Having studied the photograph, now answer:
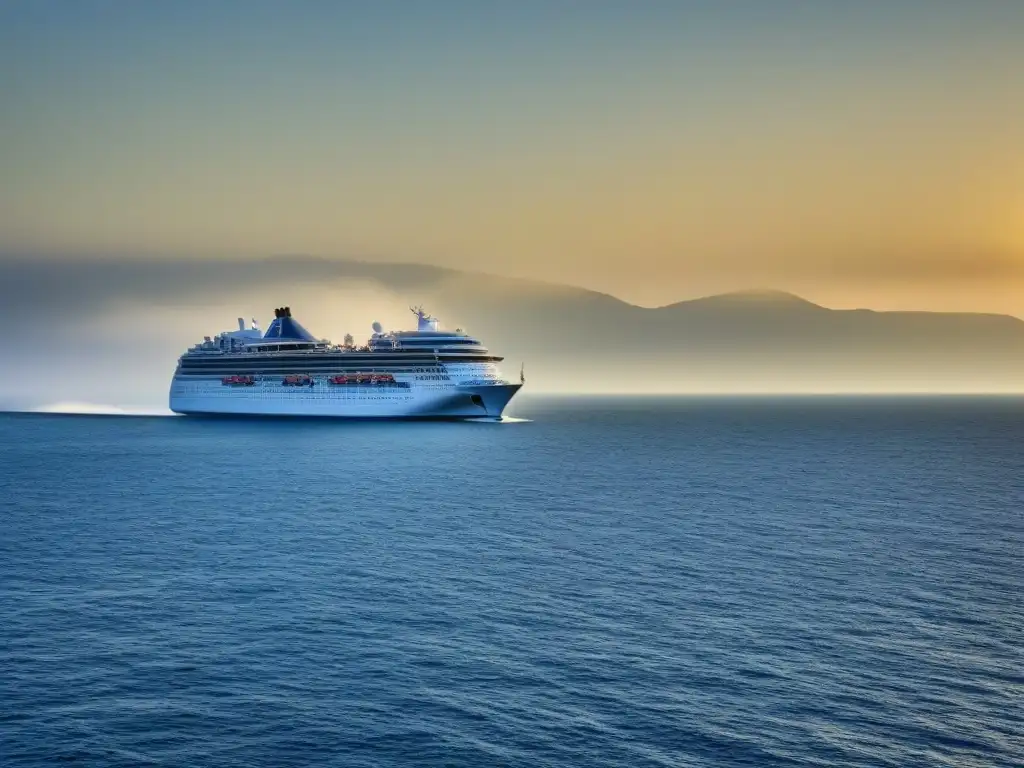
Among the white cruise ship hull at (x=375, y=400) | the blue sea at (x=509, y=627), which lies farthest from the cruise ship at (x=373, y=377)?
the blue sea at (x=509, y=627)

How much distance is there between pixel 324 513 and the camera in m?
71.8

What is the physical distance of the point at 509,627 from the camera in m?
39.6

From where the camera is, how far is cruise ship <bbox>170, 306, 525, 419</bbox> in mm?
169625

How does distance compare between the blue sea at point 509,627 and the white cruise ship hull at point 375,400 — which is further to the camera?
the white cruise ship hull at point 375,400

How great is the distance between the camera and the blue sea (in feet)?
94.0

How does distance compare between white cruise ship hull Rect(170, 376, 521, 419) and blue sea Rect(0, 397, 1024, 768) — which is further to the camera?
white cruise ship hull Rect(170, 376, 521, 419)

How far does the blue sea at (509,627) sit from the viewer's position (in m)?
28.6

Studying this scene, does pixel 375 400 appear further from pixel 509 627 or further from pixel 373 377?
pixel 509 627

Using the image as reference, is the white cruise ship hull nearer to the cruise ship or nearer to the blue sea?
the cruise ship

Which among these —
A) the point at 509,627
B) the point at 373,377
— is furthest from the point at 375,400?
the point at 509,627

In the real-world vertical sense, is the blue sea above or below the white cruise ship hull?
below

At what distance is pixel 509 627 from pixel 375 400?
138 metres

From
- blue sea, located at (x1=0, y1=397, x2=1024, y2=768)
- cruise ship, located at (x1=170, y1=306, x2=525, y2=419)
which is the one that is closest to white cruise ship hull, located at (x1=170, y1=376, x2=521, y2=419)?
cruise ship, located at (x1=170, y1=306, x2=525, y2=419)

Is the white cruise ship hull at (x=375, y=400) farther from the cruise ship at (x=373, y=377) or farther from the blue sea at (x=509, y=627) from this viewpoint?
the blue sea at (x=509, y=627)
